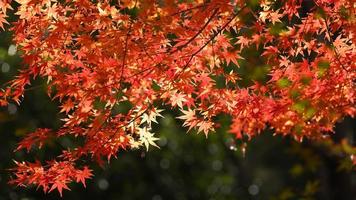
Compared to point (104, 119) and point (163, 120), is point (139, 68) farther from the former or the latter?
point (163, 120)

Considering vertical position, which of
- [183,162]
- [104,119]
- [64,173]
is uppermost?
[104,119]

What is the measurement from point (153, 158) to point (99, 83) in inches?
310

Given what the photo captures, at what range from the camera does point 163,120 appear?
1229cm

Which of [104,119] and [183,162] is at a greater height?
[104,119]

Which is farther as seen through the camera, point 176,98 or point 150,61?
point 176,98

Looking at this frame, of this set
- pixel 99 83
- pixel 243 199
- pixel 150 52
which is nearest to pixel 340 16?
pixel 150 52

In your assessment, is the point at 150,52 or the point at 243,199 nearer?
the point at 150,52

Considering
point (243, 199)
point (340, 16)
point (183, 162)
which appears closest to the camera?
point (340, 16)

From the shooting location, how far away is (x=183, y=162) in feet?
42.5

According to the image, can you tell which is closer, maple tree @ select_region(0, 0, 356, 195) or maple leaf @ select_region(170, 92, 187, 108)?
maple tree @ select_region(0, 0, 356, 195)

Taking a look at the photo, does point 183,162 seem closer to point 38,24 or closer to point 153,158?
point 153,158

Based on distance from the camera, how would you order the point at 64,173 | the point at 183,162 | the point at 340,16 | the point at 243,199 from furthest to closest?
the point at 183,162, the point at 243,199, the point at 64,173, the point at 340,16

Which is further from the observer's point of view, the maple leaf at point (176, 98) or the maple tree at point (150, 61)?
the maple leaf at point (176, 98)

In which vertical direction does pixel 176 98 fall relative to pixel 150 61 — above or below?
below
